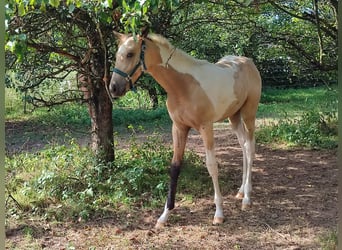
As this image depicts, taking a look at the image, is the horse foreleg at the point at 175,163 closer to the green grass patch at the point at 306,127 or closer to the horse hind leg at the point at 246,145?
the horse hind leg at the point at 246,145

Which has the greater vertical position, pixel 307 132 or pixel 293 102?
pixel 307 132

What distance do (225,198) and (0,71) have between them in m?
2.66

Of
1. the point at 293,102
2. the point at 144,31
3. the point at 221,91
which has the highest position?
the point at 144,31

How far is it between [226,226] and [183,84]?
3.20 feet

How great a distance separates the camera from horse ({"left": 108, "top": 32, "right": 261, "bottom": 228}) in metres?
2.45

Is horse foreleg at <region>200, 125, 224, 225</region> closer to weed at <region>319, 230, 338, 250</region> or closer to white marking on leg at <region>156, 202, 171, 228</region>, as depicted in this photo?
white marking on leg at <region>156, 202, 171, 228</region>

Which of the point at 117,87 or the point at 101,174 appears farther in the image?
the point at 101,174

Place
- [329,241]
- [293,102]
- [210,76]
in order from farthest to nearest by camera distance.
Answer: [293,102], [210,76], [329,241]

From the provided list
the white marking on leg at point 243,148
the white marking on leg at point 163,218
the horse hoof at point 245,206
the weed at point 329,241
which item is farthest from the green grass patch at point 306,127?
the white marking on leg at point 163,218

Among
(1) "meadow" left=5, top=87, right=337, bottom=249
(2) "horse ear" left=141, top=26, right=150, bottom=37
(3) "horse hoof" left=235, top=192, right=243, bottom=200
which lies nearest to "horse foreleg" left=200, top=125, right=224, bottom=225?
(1) "meadow" left=5, top=87, right=337, bottom=249

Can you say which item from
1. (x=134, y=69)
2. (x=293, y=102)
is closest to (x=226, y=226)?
(x=134, y=69)

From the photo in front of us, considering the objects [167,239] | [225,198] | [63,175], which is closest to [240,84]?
[225,198]

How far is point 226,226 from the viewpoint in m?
2.78

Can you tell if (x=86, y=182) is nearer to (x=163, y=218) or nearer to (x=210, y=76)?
(x=163, y=218)
